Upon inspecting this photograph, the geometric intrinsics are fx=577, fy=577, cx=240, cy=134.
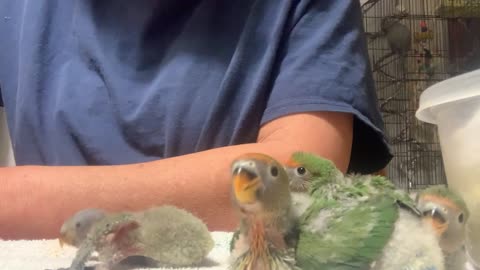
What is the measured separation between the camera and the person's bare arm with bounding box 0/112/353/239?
556 mm

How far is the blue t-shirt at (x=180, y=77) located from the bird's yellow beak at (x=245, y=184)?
42 centimetres

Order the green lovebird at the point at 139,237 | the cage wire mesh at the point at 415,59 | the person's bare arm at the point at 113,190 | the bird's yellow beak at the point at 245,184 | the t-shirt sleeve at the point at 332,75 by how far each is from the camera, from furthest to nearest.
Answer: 1. the cage wire mesh at the point at 415,59
2. the t-shirt sleeve at the point at 332,75
3. the person's bare arm at the point at 113,190
4. the green lovebird at the point at 139,237
5. the bird's yellow beak at the point at 245,184

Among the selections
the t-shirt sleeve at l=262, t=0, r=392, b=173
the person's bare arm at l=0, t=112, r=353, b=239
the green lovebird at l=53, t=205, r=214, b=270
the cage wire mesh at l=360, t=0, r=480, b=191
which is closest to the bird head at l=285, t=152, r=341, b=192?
the green lovebird at l=53, t=205, r=214, b=270

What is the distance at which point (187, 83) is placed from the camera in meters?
0.75

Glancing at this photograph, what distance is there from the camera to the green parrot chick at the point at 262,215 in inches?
10.3

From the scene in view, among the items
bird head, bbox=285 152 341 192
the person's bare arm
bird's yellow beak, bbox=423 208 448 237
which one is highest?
bird head, bbox=285 152 341 192

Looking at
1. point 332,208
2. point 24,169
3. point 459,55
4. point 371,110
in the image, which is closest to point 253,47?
point 371,110

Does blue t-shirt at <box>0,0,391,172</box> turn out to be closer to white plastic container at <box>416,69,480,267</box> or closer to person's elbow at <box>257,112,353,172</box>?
person's elbow at <box>257,112,353,172</box>

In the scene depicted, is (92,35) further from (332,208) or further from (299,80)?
(332,208)

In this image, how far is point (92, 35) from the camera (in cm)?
79

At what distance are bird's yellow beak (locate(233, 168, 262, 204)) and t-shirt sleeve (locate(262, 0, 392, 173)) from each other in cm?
41

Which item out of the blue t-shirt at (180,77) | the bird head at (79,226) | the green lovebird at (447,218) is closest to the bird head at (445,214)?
the green lovebird at (447,218)

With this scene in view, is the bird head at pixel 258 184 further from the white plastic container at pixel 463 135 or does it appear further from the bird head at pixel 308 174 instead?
the white plastic container at pixel 463 135

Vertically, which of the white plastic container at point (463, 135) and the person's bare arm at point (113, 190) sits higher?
the white plastic container at point (463, 135)
